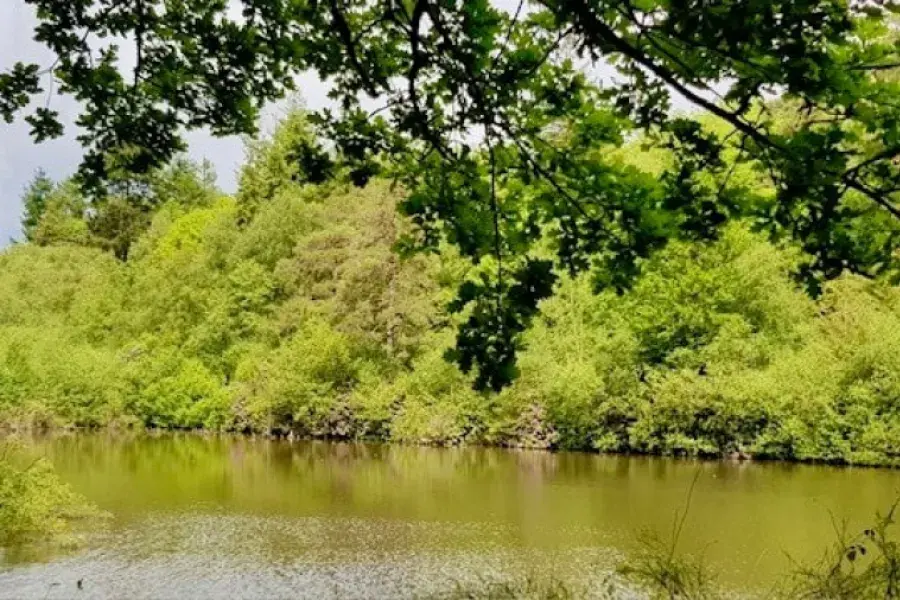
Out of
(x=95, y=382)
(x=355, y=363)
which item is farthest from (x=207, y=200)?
(x=355, y=363)

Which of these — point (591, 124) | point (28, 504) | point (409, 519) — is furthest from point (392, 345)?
point (591, 124)

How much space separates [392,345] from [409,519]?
17120mm

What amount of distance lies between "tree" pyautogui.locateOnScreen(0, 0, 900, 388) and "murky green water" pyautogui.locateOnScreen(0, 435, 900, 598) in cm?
551

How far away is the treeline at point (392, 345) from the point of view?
86.1 feet

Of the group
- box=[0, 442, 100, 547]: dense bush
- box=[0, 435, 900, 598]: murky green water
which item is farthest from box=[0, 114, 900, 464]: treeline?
box=[0, 442, 100, 547]: dense bush

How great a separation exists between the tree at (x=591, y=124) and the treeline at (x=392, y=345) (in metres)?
15.2

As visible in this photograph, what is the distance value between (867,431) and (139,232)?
45047 mm

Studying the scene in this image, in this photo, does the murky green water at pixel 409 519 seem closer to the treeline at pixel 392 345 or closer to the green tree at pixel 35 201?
the treeline at pixel 392 345

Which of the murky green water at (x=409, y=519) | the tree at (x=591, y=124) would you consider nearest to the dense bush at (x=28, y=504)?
the murky green water at (x=409, y=519)

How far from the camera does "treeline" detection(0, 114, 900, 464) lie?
26250mm

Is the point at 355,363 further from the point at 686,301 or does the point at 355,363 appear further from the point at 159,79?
the point at 159,79

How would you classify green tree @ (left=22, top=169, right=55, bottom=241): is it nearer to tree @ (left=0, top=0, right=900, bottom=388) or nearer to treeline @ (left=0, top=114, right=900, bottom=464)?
treeline @ (left=0, top=114, right=900, bottom=464)

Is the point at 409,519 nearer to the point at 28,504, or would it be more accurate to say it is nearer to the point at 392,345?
the point at 28,504

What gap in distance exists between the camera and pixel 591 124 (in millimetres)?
3859
